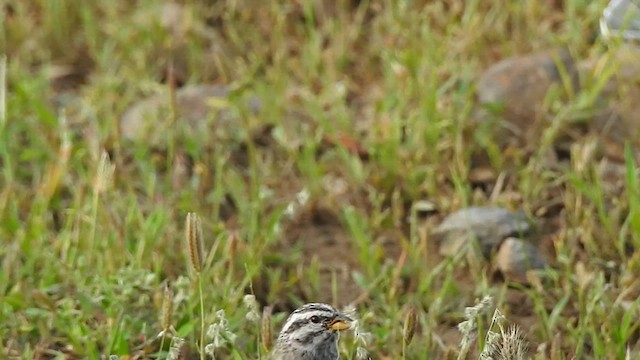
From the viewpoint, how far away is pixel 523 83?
626 centimetres

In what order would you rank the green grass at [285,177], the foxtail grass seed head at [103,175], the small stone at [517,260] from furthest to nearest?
the small stone at [517,260], the foxtail grass seed head at [103,175], the green grass at [285,177]

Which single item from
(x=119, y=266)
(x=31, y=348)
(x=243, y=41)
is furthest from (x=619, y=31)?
(x=31, y=348)

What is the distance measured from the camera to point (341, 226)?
5746 mm

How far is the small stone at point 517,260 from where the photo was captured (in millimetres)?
5145

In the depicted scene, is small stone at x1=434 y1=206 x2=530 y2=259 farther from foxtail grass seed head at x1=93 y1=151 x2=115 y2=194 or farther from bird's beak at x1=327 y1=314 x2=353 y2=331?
foxtail grass seed head at x1=93 y1=151 x2=115 y2=194

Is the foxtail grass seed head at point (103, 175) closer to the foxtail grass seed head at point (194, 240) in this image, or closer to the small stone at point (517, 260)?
the foxtail grass seed head at point (194, 240)

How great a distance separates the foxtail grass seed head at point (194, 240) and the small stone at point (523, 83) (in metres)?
2.47

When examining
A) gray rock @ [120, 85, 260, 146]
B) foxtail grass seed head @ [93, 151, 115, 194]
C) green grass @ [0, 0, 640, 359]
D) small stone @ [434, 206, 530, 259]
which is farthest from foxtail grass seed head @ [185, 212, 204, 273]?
gray rock @ [120, 85, 260, 146]

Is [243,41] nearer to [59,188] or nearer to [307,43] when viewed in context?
[307,43]

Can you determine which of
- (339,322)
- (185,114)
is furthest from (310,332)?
(185,114)

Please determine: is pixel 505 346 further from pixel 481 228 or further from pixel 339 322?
pixel 481 228

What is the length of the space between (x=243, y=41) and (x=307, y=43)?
392mm

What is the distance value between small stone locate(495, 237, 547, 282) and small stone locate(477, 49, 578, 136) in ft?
3.25

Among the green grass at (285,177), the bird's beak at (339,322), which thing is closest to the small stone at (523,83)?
the green grass at (285,177)
